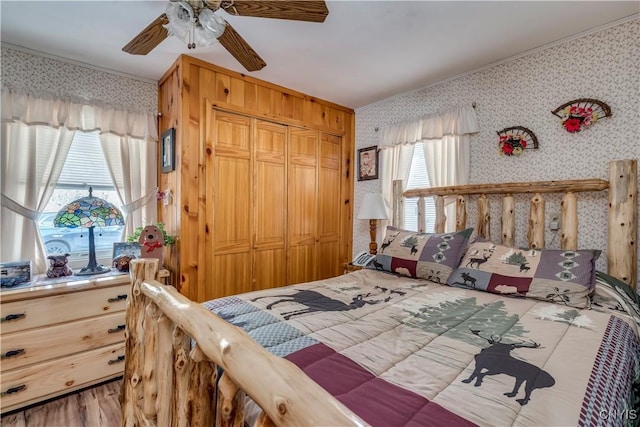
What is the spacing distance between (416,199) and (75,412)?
3.09 metres


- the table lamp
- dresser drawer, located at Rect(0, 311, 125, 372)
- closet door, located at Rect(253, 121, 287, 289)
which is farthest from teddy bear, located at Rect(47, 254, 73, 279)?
the table lamp

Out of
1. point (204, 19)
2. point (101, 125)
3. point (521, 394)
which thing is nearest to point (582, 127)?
point (521, 394)

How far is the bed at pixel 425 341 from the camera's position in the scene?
726 millimetres

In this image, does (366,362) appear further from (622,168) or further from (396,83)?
(396,83)

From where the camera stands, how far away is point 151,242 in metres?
2.29

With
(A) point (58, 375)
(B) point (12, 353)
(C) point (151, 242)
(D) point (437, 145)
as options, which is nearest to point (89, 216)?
(C) point (151, 242)

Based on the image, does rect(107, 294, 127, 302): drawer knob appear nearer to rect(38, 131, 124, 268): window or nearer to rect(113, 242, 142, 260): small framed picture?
rect(113, 242, 142, 260): small framed picture

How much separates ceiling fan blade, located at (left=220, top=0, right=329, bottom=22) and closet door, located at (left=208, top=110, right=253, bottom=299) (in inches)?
48.2

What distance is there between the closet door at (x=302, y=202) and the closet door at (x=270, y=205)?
3.6 inches

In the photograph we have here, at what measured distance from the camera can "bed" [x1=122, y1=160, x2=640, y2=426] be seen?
28.6 inches

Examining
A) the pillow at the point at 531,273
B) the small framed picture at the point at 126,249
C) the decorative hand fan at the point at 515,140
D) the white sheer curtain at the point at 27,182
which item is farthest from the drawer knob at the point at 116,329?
the decorative hand fan at the point at 515,140

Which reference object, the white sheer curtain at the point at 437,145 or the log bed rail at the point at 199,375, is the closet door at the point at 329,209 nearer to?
the white sheer curtain at the point at 437,145

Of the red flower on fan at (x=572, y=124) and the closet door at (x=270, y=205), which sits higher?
the red flower on fan at (x=572, y=124)

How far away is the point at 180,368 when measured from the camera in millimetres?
947
